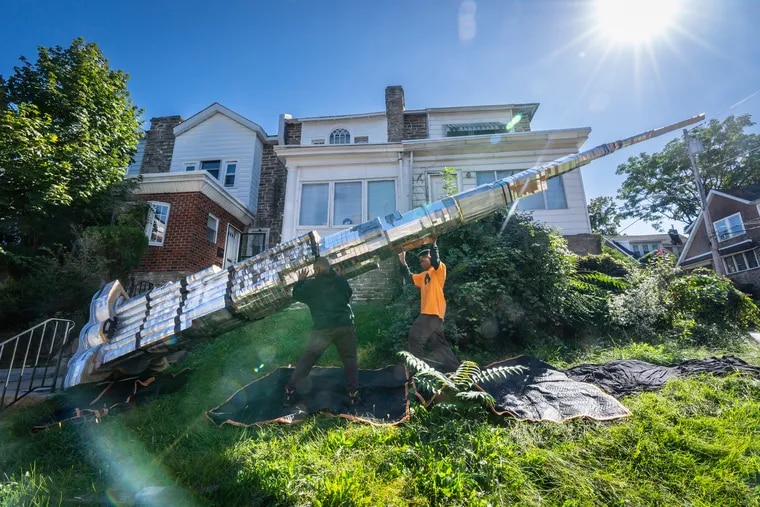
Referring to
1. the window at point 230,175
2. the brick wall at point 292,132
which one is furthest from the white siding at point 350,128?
the window at point 230,175

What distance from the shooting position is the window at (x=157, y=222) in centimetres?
1171

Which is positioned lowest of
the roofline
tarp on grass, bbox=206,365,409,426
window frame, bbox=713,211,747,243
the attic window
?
tarp on grass, bbox=206,365,409,426

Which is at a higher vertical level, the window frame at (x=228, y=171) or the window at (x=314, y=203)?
the window frame at (x=228, y=171)

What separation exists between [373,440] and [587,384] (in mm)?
2781

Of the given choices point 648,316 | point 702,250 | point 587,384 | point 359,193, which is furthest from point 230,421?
point 702,250

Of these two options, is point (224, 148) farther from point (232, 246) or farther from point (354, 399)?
point (354, 399)

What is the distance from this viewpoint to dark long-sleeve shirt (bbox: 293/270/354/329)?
4250mm

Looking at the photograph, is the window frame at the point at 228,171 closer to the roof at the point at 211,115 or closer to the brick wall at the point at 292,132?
the roof at the point at 211,115

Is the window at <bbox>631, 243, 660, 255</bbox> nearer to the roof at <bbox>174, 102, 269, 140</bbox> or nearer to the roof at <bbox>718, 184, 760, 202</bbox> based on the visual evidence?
the roof at <bbox>718, 184, 760, 202</bbox>

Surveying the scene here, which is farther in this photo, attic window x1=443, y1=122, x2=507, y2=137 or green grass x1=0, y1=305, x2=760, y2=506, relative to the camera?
attic window x1=443, y1=122, x2=507, y2=137

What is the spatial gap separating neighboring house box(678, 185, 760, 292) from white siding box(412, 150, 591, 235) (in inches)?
685

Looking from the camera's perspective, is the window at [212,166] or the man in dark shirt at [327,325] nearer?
the man in dark shirt at [327,325]

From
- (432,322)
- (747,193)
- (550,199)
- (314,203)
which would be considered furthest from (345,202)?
(747,193)

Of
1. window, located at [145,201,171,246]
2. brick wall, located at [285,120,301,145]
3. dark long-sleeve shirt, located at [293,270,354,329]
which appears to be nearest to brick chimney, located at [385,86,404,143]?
brick wall, located at [285,120,301,145]
